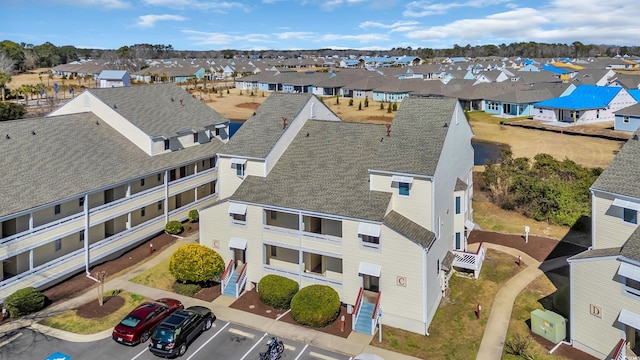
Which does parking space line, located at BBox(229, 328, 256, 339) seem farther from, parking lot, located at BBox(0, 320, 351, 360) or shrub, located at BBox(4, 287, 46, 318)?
shrub, located at BBox(4, 287, 46, 318)

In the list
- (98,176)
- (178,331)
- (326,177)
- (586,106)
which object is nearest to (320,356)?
(178,331)

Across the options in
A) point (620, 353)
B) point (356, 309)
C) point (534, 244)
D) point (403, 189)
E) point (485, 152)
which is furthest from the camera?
point (485, 152)

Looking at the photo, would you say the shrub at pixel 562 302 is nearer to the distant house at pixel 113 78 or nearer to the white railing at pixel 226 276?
the white railing at pixel 226 276

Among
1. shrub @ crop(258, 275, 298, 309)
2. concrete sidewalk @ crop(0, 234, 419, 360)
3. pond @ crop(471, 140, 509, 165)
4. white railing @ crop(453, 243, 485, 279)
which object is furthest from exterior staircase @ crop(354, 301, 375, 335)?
pond @ crop(471, 140, 509, 165)

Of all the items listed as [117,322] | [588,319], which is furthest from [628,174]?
[117,322]

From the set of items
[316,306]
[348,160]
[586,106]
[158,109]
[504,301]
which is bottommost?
[504,301]

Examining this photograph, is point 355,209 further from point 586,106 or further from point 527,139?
point 586,106

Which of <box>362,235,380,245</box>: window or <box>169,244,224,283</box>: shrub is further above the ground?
<box>362,235,380,245</box>: window
